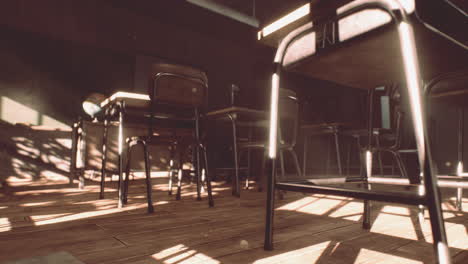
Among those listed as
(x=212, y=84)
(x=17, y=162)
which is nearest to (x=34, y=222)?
(x=17, y=162)

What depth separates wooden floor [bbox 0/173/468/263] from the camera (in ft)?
3.03

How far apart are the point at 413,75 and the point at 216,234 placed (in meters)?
0.92

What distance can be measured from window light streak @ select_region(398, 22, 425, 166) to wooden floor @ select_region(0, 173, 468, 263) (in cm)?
50

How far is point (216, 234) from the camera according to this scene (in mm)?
1199

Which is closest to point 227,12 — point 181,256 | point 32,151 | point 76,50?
point 76,50

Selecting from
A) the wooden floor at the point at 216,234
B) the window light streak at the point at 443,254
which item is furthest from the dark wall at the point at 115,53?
the window light streak at the point at 443,254

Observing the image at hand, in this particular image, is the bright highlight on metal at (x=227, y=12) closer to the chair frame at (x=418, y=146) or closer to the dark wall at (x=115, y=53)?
the dark wall at (x=115, y=53)

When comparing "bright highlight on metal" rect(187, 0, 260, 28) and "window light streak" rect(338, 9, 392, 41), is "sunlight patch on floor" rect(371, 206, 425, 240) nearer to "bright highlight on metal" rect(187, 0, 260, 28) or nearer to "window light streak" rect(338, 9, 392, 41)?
"window light streak" rect(338, 9, 392, 41)

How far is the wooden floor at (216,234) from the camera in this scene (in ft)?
3.03

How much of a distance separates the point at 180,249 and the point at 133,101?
1365 mm

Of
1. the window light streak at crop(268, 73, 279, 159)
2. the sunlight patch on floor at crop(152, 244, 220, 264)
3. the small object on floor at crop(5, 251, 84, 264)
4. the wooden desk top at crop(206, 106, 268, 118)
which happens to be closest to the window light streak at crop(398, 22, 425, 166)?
the window light streak at crop(268, 73, 279, 159)

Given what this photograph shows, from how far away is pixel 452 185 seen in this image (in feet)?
2.51

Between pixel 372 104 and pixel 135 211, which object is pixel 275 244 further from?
pixel 135 211

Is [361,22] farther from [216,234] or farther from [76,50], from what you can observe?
[76,50]
